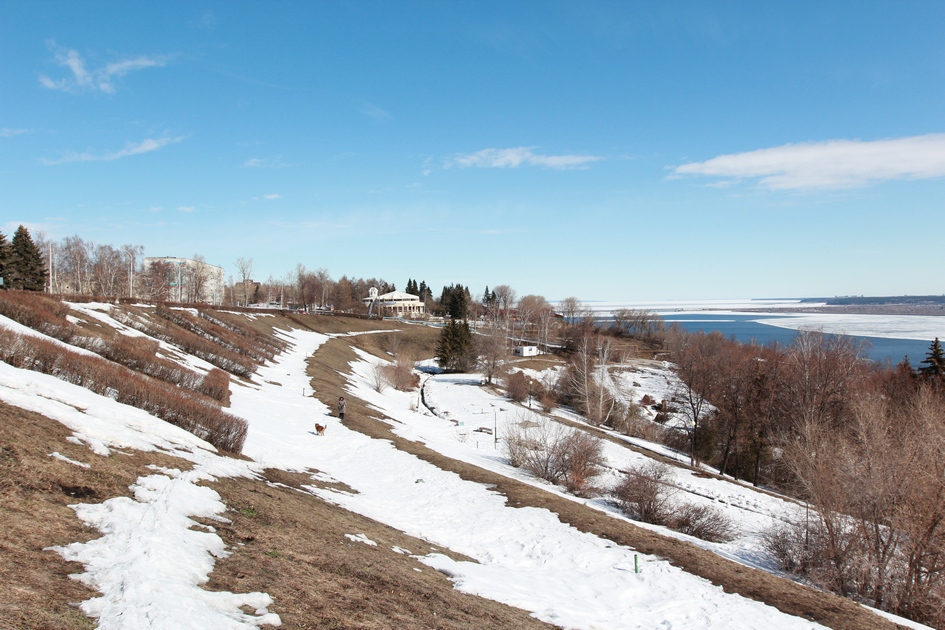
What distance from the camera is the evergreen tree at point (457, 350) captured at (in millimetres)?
74562

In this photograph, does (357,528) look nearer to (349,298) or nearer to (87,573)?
(87,573)

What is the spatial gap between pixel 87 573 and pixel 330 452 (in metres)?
15.6

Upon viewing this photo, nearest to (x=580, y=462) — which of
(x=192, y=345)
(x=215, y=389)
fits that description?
(x=215, y=389)

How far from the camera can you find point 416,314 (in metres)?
148

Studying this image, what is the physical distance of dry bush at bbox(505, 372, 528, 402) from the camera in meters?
56.8

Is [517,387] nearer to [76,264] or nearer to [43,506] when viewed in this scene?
[43,506]

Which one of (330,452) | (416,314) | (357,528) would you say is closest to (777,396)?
(330,452)

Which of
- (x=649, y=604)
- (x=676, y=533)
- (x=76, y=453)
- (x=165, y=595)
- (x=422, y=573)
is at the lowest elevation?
(x=676, y=533)

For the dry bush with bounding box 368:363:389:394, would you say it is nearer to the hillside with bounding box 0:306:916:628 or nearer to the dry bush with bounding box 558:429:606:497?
the dry bush with bounding box 558:429:606:497

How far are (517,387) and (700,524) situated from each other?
38821mm

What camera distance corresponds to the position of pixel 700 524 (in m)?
18.7

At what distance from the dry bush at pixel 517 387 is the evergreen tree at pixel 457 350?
648 inches

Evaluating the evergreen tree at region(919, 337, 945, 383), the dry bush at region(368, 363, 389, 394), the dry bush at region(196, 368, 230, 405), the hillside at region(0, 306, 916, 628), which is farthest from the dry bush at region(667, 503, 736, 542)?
the evergreen tree at region(919, 337, 945, 383)

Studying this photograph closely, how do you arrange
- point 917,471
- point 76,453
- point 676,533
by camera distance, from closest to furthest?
point 76,453, point 917,471, point 676,533
